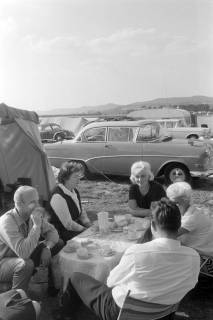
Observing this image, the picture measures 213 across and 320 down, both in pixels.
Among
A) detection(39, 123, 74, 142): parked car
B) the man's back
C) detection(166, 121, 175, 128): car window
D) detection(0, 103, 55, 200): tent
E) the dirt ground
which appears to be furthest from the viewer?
detection(39, 123, 74, 142): parked car

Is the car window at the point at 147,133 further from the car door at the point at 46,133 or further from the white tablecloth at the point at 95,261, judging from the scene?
the car door at the point at 46,133

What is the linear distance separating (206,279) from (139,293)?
1308 mm

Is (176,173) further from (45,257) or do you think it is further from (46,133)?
(46,133)

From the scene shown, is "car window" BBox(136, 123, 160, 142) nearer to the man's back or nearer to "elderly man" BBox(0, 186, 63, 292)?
"elderly man" BBox(0, 186, 63, 292)

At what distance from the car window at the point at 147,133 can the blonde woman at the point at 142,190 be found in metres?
4.35

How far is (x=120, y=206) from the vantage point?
283 inches

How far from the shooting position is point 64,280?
3.00 metres

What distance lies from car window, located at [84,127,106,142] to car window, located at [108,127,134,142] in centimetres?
19

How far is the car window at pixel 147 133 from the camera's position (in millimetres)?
8789

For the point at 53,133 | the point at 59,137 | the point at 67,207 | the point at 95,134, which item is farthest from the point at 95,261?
the point at 53,133

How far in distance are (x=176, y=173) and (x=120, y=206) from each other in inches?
74.3

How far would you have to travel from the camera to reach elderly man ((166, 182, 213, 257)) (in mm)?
3271

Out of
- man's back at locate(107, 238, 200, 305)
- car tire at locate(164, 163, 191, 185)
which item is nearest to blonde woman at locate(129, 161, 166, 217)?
man's back at locate(107, 238, 200, 305)

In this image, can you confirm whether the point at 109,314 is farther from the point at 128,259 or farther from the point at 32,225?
the point at 32,225
